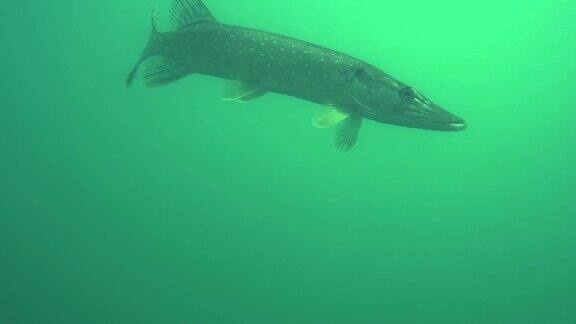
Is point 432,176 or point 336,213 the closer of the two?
point 336,213

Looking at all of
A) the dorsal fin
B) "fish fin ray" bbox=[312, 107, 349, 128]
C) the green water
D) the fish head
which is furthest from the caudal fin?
the green water

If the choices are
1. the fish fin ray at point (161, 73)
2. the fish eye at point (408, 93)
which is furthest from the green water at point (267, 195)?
the fish eye at point (408, 93)

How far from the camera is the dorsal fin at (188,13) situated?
16.9ft

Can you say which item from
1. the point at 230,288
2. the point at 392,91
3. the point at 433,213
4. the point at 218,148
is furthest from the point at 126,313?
the point at 433,213

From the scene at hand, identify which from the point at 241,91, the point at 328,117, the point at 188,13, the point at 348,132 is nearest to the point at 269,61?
the point at 241,91

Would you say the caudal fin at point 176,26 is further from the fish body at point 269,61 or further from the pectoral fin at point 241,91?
the pectoral fin at point 241,91

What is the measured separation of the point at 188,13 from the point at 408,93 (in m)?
2.54

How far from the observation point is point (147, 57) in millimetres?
5477

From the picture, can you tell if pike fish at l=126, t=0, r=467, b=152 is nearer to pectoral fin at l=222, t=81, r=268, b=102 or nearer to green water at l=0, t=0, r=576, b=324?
pectoral fin at l=222, t=81, r=268, b=102

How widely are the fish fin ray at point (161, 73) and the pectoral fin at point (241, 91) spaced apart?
69cm

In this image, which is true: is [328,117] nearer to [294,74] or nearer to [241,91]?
[294,74]

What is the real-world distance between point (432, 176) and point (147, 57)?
12.5 metres

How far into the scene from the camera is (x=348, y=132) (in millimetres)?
4684

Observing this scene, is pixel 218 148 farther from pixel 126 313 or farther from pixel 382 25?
pixel 382 25
